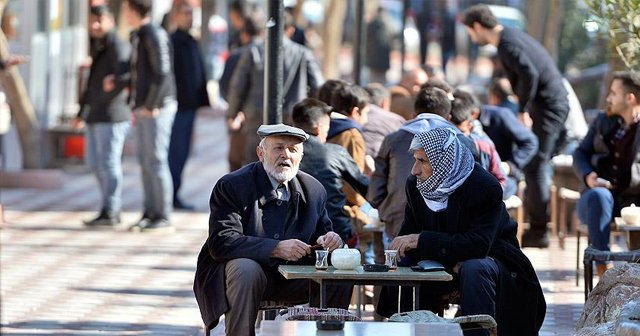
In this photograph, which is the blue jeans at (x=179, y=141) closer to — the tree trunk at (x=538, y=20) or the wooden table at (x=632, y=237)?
the tree trunk at (x=538, y=20)

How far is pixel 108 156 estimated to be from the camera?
571 inches

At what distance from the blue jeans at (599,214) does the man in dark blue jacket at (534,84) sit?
2.32 metres

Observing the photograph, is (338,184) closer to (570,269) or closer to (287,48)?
(570,269)

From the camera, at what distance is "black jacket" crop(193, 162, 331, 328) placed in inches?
305

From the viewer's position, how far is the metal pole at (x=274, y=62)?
934cm

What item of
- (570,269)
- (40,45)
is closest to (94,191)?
(40,45)

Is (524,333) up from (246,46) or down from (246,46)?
down

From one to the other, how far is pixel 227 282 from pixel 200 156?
1532 cm

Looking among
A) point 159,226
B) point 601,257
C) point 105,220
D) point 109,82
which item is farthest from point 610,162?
point 105,220

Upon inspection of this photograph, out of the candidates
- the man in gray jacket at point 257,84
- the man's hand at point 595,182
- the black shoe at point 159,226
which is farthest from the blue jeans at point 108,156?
the man's hand at point 595,182

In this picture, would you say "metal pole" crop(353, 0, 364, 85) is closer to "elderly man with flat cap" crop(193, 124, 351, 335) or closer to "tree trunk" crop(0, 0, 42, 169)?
"tree trunk" crop(0, 0, 42, 169)

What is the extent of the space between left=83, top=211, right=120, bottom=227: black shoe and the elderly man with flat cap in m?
6.90

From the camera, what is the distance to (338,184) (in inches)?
371

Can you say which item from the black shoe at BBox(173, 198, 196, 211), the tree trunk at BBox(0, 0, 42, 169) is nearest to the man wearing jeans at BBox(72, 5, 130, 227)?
the black shoe at BBox(173, 198, 196, 211)
